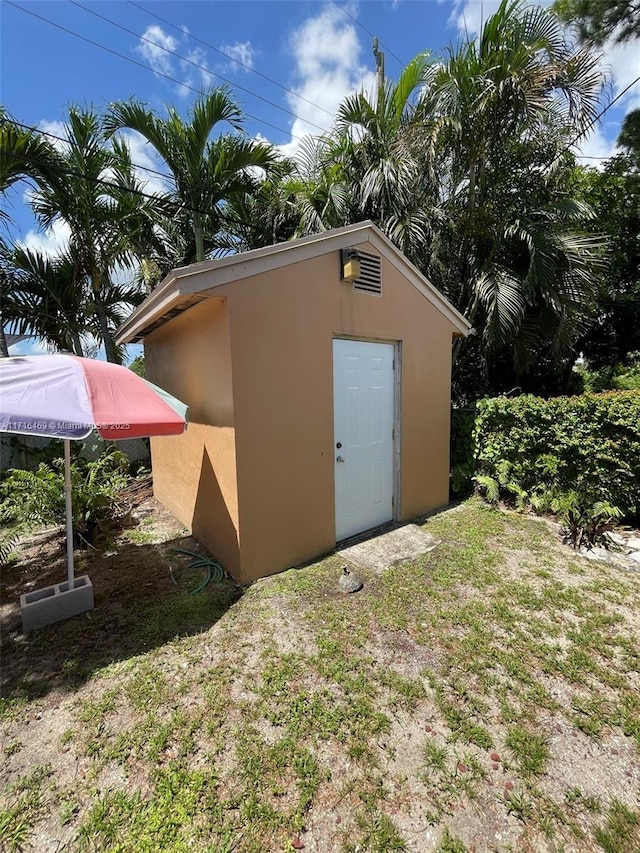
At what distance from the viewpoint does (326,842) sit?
181 centimetres

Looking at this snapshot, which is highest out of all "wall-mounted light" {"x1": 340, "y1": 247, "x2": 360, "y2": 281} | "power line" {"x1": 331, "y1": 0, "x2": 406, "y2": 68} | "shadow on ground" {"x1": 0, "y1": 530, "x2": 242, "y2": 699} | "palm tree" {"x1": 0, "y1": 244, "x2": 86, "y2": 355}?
"power line" {"x1": 331, "y1": 0, "x2": 406, "y2": 68}

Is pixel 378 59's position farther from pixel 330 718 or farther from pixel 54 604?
pixel 330 718

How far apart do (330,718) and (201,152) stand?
9179 mm

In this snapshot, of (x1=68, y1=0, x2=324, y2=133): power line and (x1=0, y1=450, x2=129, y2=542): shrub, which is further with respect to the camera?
(x1=68, y1=0, x2=324, y2=133): power line

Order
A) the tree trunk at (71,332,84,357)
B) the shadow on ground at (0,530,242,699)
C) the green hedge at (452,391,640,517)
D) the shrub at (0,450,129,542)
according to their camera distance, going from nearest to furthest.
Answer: the shadow on ground at (0,530,242,699) < the shrub at (0,450,129,542) < the green hedge at (452,391,640,517) < the tree trunk at (71,332,84,357)

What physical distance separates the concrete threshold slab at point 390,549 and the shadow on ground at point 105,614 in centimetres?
152

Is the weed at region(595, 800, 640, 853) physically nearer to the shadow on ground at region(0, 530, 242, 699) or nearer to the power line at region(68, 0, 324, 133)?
the shadow on ground at region(0, 530, 242, 699)

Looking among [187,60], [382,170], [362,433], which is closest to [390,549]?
[362,433]

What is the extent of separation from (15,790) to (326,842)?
1741 millimetres

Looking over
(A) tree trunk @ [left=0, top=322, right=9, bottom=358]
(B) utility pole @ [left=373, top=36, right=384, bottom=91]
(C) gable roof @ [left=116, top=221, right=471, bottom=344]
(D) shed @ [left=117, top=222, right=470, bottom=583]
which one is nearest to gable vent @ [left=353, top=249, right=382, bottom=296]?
(D) shed @ [left=117, top=222, right=470, bottom=583]

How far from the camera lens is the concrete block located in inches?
134

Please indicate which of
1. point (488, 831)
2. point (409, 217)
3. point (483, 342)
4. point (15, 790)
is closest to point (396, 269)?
point (409, 217)

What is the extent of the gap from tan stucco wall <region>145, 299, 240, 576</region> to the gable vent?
1.95 metres

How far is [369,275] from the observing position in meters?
4.90
